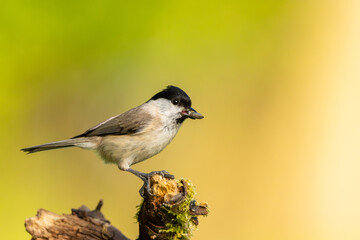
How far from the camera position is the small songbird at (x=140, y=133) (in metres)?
3.65

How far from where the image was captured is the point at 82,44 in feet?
18.7

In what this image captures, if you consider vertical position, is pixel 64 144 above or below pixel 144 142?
below

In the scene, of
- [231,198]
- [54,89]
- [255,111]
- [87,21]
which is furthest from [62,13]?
[231,198]

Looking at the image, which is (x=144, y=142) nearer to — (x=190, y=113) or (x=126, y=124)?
(x=126, y=124)

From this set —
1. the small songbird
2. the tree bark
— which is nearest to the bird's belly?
the small songbird

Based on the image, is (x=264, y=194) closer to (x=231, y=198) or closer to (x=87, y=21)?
(x=231, y=198)

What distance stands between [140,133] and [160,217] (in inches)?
42.6

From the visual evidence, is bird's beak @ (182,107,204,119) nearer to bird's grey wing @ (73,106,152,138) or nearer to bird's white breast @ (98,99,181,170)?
bird's white breast @ (98,99,181,170)

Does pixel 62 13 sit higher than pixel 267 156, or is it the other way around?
pixel 62 13

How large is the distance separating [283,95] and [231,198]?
1.64 meters

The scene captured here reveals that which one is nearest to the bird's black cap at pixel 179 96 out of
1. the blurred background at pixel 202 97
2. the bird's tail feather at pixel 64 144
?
the bird's tail feather at pixel 64 144

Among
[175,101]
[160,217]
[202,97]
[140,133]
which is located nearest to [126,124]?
[140,133]

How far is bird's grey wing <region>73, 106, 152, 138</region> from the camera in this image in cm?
372

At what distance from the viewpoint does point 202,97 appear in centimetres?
601
